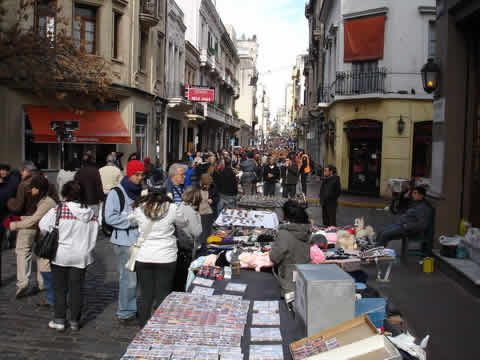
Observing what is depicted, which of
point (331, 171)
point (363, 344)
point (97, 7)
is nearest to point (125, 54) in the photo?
point (97, 7)

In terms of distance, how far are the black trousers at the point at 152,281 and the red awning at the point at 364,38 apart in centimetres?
1906

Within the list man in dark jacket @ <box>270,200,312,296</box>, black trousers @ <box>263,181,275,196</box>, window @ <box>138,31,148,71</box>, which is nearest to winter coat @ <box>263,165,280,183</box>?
black trousers @ <box>263,181,275,196</box>

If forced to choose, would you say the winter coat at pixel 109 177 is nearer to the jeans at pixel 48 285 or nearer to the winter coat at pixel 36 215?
the winter coat at pixel 36 215

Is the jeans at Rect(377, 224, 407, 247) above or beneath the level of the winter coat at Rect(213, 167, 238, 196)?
beneath

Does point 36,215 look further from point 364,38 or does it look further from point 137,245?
point 364,38

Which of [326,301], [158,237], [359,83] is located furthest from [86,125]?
[326,301]

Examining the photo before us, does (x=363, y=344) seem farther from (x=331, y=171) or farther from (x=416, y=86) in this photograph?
(x=416, y=86)

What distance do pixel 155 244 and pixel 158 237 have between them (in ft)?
0.28

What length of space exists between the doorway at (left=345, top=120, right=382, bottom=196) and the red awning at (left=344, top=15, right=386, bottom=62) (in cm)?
313

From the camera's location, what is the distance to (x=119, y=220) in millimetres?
5715

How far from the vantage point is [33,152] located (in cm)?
1830

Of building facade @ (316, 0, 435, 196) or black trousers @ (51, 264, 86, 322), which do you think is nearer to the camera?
black trousers @ (51, 264, 86, 322)

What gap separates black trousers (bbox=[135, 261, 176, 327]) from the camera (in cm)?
524

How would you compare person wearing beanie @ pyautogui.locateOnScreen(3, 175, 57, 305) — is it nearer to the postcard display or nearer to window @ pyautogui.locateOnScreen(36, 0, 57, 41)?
the postcard display
